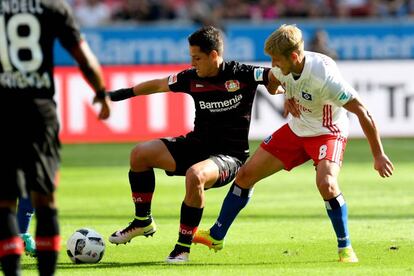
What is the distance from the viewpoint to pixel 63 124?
19703mm

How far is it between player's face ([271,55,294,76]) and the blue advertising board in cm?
1638

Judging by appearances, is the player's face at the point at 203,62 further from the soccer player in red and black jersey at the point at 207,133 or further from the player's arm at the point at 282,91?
the player's arm at the point at 282,91

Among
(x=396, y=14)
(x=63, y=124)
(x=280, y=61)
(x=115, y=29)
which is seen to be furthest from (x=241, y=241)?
(x=396, y=14)

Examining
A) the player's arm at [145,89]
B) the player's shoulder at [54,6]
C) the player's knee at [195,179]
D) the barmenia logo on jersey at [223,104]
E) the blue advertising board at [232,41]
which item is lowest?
the blue advertising board at [232,41]

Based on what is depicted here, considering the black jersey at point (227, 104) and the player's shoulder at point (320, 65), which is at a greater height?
the player's shoulder at point (320, 65)

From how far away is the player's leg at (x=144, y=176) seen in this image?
8516mm

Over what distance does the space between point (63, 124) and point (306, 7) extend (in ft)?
27.2

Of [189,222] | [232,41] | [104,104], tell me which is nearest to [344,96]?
[189,222]

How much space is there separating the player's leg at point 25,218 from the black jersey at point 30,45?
2.48 m

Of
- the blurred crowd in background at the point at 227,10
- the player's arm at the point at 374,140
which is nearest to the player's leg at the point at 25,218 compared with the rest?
the player's arm at the point at 374,140

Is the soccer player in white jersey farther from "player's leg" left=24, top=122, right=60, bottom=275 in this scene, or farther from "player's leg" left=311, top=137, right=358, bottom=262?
"player's leg" left=24, top=122, right=60, bottom=275

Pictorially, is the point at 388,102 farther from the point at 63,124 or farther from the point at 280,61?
the point at 280,61

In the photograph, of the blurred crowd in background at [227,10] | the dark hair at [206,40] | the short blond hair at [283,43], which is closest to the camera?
the short blond hair at [283,43]

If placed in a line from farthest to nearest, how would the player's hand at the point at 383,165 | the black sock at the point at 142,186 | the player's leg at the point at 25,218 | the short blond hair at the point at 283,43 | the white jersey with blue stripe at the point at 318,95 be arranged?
the black sock at the point at 142,186, the player's leg at the point at 25,218, the white jersey with blue stripe at the point at 318,95, the short blond hair at the point at 283,43, the player's hand at the point at 383,165
